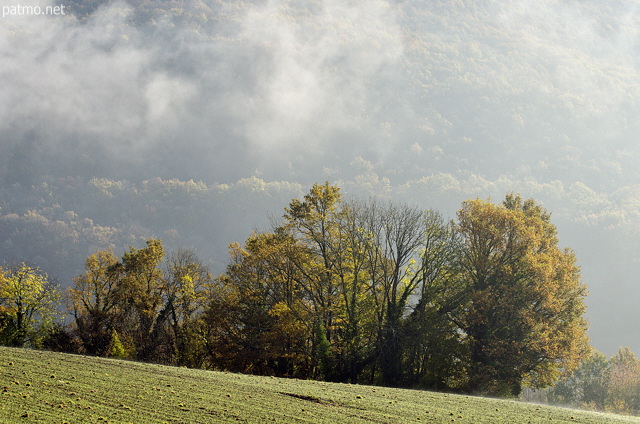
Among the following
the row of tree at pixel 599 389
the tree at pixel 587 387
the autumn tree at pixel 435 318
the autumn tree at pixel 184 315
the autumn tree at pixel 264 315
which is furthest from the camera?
the tree at pixel 587 387

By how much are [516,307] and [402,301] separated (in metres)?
10.5

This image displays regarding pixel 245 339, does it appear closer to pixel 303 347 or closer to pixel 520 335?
pixel 303 347

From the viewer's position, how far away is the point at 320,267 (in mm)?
55500

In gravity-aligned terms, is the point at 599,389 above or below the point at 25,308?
below

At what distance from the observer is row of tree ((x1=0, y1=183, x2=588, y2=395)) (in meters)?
52.4

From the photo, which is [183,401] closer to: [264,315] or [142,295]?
[264,315]

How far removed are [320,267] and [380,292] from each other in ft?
24.6

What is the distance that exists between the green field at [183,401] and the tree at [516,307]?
818 inches

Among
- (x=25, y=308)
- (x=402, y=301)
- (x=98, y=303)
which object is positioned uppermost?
(x=402, y=301)

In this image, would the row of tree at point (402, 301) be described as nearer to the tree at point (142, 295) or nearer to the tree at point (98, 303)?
the tree at point (98, 303)

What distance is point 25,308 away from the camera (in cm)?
6919

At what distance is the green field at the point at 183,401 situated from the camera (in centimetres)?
1888

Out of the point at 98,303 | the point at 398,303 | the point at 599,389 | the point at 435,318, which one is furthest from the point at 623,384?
the point at 98,303

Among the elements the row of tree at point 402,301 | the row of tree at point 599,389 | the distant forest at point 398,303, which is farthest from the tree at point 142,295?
the row of tree at point 599,389
